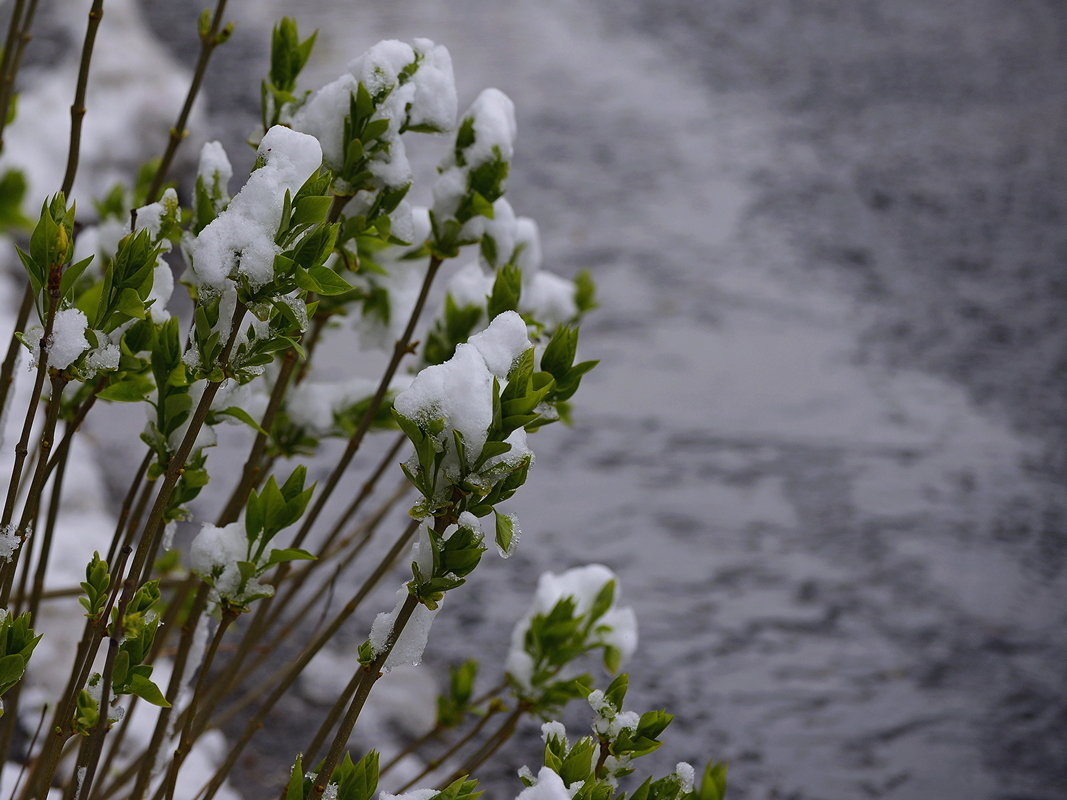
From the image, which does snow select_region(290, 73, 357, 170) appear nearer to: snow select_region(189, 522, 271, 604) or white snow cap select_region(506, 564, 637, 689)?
snow select_region(189, 522, 271, 604)

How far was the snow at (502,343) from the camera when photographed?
22.2 inches

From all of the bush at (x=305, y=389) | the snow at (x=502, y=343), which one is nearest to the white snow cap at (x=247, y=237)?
the bush at (x=305, y=389)

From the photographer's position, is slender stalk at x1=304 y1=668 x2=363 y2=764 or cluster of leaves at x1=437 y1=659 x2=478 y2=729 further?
cluster of leaves at x1=437 y1=659 x2=478 y2=729

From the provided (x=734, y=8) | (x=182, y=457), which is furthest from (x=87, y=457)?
(x=734, y=8)

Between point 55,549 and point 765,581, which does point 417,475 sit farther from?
point 765,581

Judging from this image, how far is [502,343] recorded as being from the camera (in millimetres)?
569

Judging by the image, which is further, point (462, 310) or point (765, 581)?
point (765, 581)

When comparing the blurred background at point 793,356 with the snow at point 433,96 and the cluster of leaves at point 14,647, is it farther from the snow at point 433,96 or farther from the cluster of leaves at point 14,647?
the snow at point 433,96

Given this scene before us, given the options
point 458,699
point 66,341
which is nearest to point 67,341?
point 66,341

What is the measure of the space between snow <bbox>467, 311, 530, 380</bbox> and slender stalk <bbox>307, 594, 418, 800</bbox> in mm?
128

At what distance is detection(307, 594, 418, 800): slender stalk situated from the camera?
1.82 feet

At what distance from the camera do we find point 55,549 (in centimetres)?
189

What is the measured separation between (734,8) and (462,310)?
5235 millimetres

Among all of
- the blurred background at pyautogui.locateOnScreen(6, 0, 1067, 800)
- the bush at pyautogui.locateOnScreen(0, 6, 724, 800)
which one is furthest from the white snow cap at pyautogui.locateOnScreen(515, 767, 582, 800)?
the blurred background at pyautogui.locateOnScreen(6, 0, 1067, 800)
